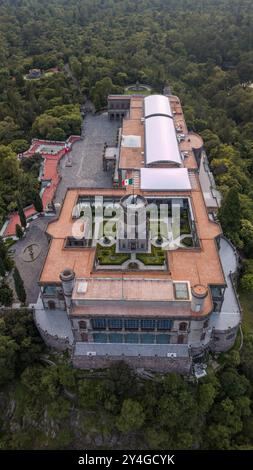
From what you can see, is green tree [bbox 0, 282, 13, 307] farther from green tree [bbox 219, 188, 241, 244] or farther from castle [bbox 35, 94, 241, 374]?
green tree [bbox 219, 188, 241, 244]

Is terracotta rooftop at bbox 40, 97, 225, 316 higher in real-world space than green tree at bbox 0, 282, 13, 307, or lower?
higher

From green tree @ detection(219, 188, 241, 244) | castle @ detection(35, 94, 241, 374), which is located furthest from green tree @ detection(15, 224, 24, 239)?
green tree @ detection(219, 188, 241, 244)

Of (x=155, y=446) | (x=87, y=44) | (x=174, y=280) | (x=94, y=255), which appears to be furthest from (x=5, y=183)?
(x=87, y=44)

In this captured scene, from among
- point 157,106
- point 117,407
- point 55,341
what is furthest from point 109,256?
point 157,106

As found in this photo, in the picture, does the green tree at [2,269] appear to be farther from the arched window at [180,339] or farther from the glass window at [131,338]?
the arched window at [180,339]

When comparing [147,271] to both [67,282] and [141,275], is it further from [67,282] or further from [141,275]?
[67,282]

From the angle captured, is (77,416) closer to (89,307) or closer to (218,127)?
(89,307)
